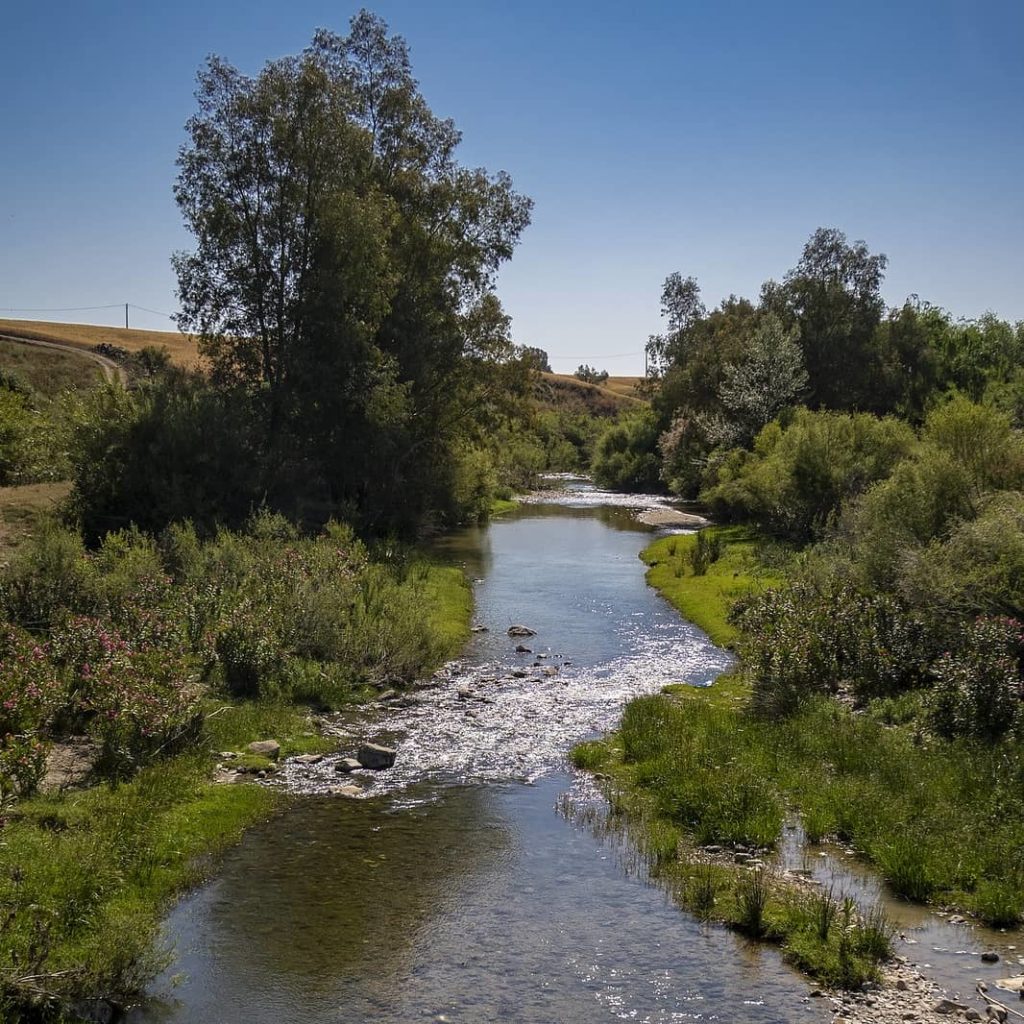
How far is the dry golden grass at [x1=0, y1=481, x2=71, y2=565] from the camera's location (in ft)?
92.2

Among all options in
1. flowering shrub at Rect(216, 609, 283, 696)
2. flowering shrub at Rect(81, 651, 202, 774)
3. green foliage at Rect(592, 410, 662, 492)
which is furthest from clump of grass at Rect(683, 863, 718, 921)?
green foliage at Rect(592, 410, 662, 492)

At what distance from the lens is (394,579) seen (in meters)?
32.7

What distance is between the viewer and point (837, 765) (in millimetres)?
17047

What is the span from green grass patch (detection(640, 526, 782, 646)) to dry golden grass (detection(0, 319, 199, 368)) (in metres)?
61.4

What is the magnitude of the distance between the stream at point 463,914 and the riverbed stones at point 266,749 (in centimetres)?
78

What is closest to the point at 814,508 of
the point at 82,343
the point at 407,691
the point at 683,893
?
the point at 407,691

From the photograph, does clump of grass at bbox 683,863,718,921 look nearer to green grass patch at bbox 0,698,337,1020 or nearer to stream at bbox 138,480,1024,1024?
stream at bbox 138,480,1024,1024

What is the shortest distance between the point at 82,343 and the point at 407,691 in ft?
303

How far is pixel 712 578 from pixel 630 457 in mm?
55148

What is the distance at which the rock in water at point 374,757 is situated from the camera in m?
17.7

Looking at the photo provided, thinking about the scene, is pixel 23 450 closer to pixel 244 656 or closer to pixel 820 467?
pixel 244 656

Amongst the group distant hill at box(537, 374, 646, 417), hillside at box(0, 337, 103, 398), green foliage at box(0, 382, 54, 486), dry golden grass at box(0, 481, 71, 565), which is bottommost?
dry golden grass at box(0, 481, 71, 565)

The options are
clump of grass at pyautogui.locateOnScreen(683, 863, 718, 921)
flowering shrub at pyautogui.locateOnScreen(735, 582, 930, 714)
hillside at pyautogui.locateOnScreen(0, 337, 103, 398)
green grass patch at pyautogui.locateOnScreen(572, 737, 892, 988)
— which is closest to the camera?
green grass patch at pyautogui.locateOnScreen(572, 737, 892, 988)

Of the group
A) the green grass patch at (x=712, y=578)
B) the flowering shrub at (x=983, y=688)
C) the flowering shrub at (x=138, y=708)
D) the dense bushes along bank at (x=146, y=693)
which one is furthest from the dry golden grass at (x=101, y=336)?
the flowering shrub at (x=983, y=688)
